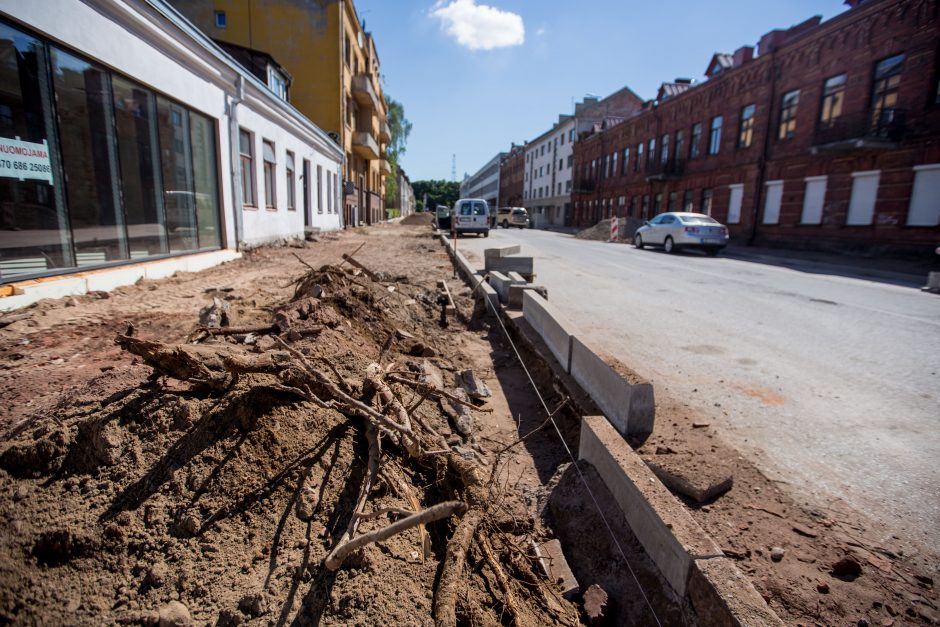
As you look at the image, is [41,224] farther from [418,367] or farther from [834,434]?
[834,434]

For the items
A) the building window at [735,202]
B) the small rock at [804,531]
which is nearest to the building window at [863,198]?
the building window at [735,202]

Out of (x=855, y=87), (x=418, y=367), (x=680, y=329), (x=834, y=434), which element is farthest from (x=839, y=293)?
(x=855, y=87)

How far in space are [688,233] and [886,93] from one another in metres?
8.91

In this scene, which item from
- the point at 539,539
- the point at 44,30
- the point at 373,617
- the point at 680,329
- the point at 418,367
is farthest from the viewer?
the point at 680,329

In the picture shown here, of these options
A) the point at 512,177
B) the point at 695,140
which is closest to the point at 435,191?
the point at 512,177

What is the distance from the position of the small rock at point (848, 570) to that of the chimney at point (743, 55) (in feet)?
97.4

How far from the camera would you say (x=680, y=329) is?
624cm

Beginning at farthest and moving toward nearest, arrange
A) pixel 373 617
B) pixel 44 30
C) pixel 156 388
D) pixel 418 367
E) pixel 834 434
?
pixel 44 30
pixel 418 367
pixel 834 434
pixel 156 388
pixel 373 617

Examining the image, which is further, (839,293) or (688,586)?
(839,293)

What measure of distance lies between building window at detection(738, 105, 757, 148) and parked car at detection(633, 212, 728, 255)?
8.81m

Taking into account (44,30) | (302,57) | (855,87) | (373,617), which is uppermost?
(302,57)

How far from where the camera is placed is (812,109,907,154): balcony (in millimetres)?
16938

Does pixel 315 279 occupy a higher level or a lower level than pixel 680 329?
higher

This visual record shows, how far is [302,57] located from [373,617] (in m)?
28.8
